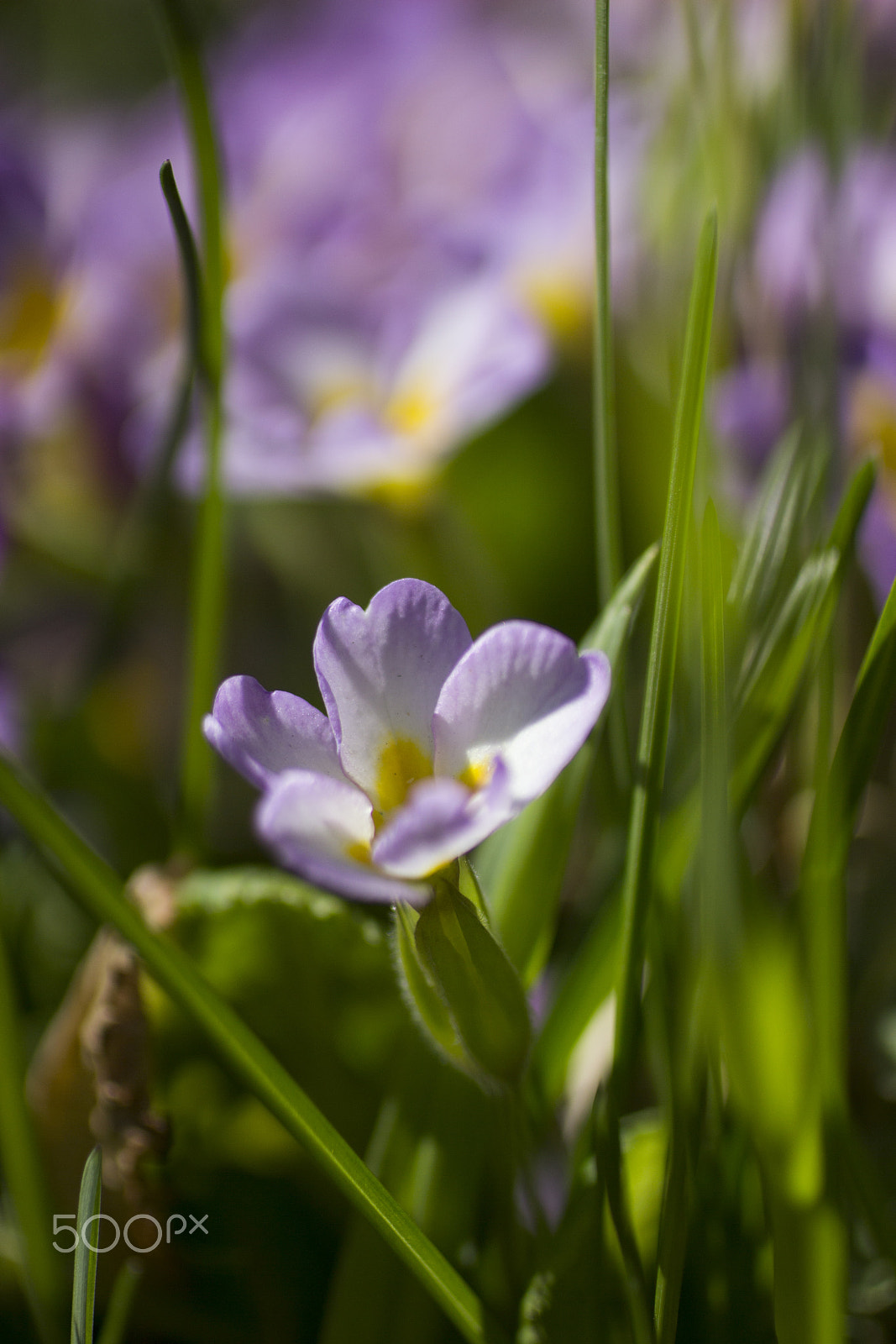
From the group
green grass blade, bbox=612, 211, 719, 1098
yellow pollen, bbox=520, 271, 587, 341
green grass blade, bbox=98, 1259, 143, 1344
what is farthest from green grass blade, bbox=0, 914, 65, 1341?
yellow pollen, bbox=520, 271, 587, 341

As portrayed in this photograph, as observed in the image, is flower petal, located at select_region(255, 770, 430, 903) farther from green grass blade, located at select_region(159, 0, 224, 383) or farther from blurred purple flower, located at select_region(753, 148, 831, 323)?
blurred purple flower, located at select_region(753, 148, 831, 323)

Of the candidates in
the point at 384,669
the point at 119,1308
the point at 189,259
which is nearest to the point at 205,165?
the point at 189,259

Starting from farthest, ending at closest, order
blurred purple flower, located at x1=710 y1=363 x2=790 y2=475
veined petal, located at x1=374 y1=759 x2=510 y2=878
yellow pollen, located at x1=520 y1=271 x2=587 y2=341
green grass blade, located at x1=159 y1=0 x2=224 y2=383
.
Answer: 1. yellow pollen, located at x1=520 y1=271 x2=587 y2=341
2. blurred purple flower, located at x1=710 y1=363 x2=790 y2=475
3. green grass blade, located at x1=159 y1=0 x2=224 y2=383
4. veined petal, located at x1=374 y1=759 x2=510 y2=878

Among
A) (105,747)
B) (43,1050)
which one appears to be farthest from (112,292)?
(43,1050)

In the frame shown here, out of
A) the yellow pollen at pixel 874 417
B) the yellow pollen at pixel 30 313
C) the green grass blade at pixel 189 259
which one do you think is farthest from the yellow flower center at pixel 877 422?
the yellow pollen at pixel 30 313

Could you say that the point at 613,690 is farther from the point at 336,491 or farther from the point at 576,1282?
the point at 336,491

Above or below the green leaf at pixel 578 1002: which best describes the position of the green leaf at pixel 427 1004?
above

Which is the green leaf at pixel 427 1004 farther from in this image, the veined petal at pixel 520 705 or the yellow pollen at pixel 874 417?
the yellow pollen at pixel 874 417
